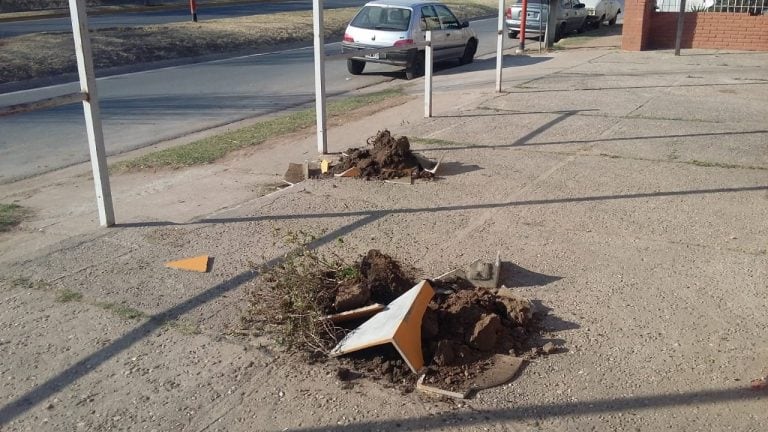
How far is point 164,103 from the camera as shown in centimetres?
1390

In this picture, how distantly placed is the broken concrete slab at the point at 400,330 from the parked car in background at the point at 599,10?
1093 inches

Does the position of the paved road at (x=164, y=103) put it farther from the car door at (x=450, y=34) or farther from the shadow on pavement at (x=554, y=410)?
the shadow on pavement at (x=554, y=410)

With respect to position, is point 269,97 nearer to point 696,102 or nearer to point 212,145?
point 212,145

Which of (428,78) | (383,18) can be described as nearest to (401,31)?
(383,18)

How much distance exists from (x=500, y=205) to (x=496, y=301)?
246 centimetres

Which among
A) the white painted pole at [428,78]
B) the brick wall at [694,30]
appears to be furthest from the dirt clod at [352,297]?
the brick wall at [694,30]

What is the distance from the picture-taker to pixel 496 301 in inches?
185

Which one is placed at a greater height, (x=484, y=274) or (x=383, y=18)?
(x=383, y=18)

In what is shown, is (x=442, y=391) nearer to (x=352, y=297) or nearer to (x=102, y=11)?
(x=352, y=297)

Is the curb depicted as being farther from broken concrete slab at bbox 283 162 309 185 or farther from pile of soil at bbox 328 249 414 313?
pile of soil at bbox 328 249 414 313

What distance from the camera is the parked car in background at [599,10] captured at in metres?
30.0

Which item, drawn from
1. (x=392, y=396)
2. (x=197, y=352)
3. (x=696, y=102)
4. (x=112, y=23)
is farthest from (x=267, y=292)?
(x=112, y=23)

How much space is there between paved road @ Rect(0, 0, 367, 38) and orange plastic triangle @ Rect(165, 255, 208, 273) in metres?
20.6

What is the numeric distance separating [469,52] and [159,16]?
17784mm
